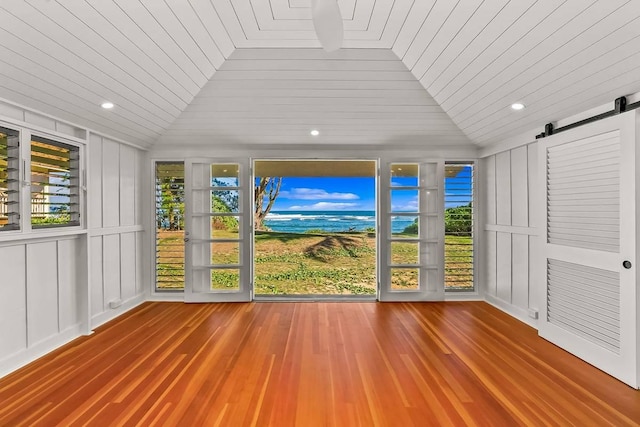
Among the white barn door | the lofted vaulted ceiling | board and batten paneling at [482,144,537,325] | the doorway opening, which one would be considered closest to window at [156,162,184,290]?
the lofted vaulted ceiling

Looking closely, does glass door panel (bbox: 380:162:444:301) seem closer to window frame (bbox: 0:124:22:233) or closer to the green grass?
the green grass

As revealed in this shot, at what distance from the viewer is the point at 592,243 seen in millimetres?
2926

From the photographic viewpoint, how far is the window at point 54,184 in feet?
10.0

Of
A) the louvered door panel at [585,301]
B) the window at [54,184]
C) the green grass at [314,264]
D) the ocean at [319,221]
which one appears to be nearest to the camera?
the louvered door panel at [585,301]

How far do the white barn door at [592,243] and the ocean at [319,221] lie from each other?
22.0ft

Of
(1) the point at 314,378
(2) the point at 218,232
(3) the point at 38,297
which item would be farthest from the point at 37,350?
(1) the point at 314,378

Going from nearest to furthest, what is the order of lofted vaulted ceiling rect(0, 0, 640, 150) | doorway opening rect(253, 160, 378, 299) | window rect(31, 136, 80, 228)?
lofted vaulted ceiling rect(0, 0, 640, 150) → window rect(31, 136, 80, 228) → doorway opening rect(253, 160, 378, 299)

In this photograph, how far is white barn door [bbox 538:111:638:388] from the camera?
8.48ft

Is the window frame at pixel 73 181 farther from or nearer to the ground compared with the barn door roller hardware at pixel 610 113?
nearer to the ground

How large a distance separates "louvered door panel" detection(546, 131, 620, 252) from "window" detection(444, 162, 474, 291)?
151 cm

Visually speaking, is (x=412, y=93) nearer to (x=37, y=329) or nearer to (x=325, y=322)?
(x=325, y=322)

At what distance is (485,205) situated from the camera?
485cm

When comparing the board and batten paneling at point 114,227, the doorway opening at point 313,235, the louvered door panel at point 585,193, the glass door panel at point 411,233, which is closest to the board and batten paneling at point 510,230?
the louvered door panel at point 585,193

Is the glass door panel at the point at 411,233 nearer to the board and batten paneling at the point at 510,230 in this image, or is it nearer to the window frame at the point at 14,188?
the board and batten paneling at the point at 510,230
